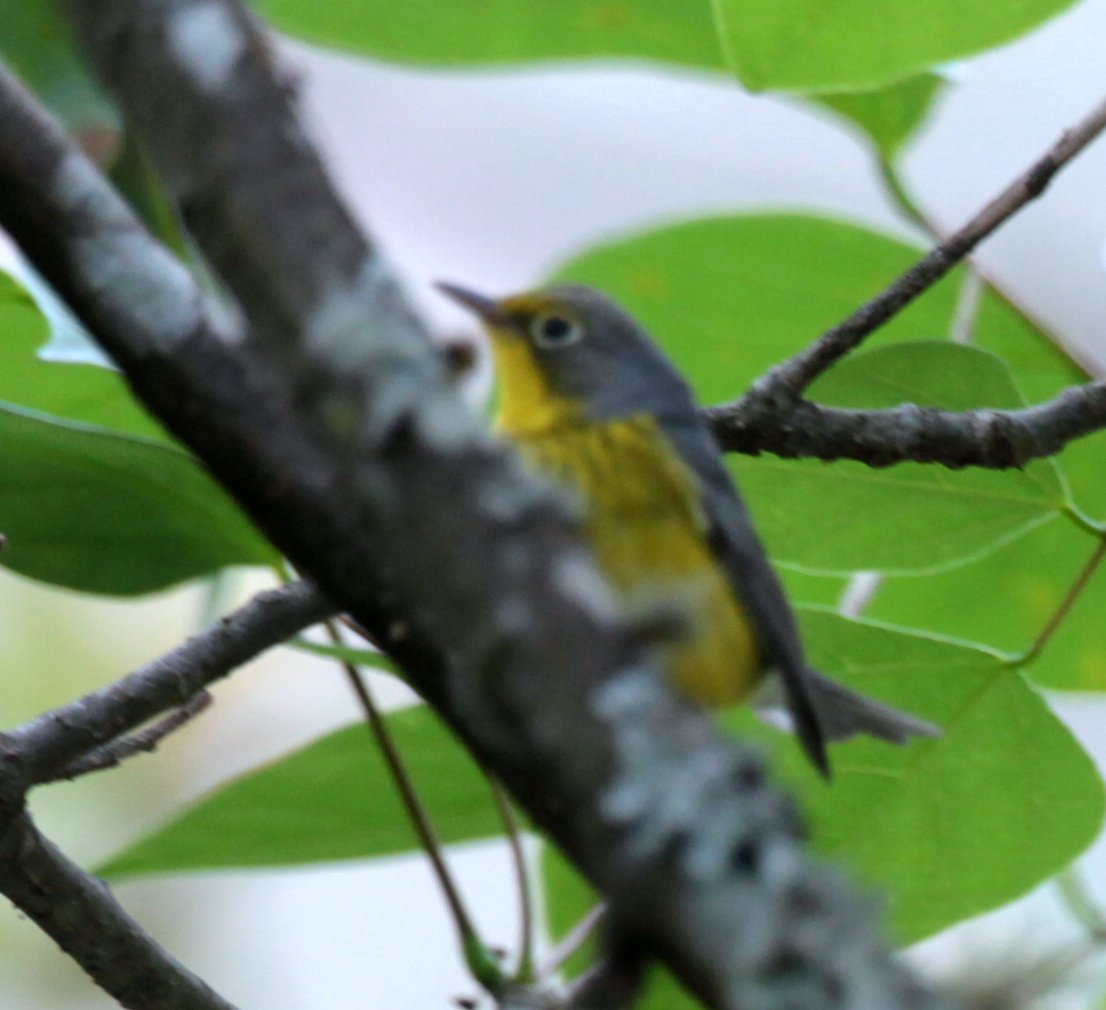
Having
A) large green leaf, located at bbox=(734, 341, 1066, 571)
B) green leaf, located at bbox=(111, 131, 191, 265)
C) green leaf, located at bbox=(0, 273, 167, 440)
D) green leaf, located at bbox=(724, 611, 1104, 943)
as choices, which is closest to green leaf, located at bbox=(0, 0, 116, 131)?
green leaf, located at bbox=(111, 131, 191, 265)

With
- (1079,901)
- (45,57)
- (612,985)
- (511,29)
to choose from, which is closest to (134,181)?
(45,57)

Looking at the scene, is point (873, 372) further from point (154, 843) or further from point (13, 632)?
point (13, 632)

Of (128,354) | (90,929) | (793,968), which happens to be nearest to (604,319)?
(90,929)

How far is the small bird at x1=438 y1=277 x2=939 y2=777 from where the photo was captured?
35.9 inches

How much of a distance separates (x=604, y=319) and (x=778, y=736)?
1.16 feet

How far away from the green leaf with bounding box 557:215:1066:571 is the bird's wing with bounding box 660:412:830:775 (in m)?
0.05

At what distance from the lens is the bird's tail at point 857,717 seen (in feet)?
3.26

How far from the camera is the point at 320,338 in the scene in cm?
39

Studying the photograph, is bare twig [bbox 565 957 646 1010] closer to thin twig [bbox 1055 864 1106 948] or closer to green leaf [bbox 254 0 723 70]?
thin twig [bbox 1055 864 1106 948]

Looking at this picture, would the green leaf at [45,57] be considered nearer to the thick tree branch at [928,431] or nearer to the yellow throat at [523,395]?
the yellow throat at [523,395]

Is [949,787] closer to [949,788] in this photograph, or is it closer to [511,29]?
[949,788]

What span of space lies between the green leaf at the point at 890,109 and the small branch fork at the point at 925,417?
0.89ft

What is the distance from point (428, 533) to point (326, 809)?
78cm

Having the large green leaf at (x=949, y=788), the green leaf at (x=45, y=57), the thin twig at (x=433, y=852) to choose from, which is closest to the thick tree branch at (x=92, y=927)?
the thin twig at (x=433, y=852)
